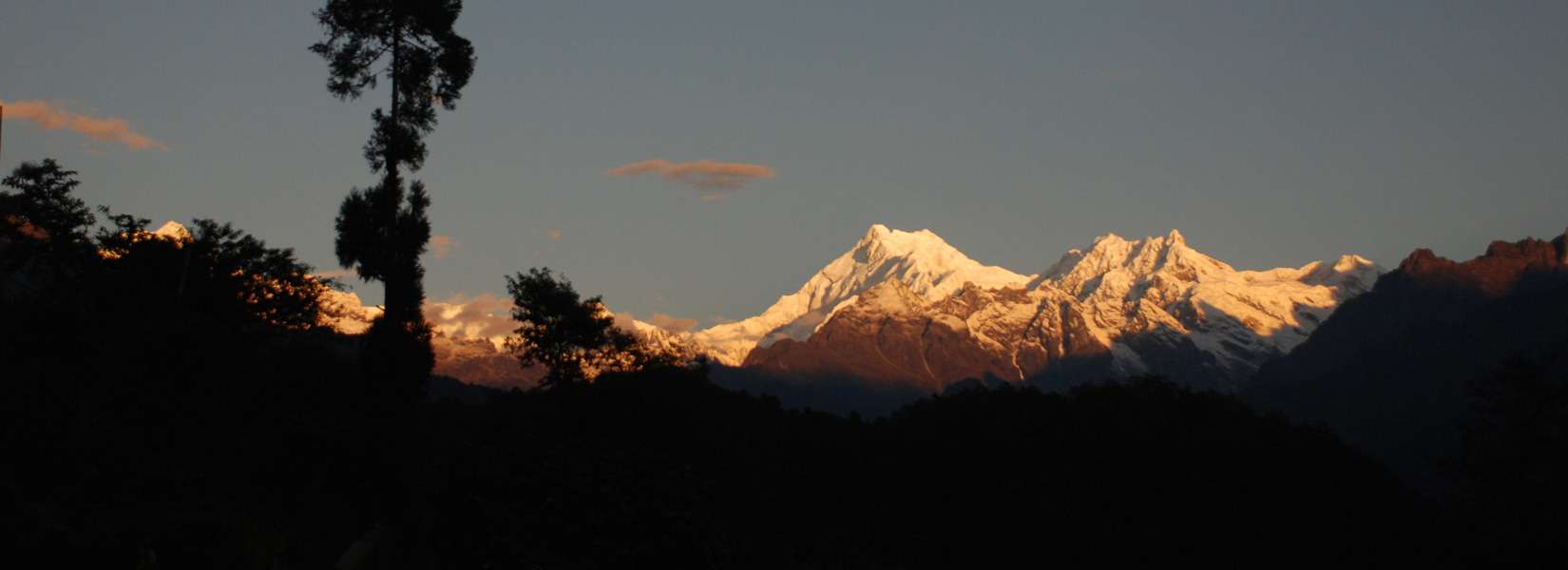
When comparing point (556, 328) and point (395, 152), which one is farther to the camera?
point (556, 328)

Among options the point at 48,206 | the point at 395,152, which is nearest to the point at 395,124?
the point at 395,152

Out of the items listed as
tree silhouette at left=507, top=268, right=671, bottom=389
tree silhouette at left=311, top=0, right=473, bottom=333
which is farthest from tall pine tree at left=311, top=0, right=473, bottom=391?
tree silhouette at left=507, top=268, right=671, bottom=389

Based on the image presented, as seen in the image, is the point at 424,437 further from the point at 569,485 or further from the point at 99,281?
the point at 569,485

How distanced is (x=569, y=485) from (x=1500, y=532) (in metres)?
45.4

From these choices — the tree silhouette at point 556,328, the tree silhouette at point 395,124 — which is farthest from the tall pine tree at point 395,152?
the tree silhouette at point 556,328

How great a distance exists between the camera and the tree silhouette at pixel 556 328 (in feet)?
237

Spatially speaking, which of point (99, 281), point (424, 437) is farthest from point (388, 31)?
point (424, 437)

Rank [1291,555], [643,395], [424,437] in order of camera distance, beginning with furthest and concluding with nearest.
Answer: [643,395] → [1291,555] → [424,437]

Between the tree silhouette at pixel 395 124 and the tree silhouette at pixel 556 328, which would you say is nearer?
the tree silhouette at pixel 395 124

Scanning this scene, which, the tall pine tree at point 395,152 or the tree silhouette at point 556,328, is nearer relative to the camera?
the tall pine tree at point 395,152

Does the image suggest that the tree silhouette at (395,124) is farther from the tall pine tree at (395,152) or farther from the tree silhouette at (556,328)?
the tree silhouette at (556,328)

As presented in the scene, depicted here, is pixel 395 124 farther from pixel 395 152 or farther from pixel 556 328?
pixel 556 328

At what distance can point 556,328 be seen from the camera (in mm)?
72375

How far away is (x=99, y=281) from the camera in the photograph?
34.3m
